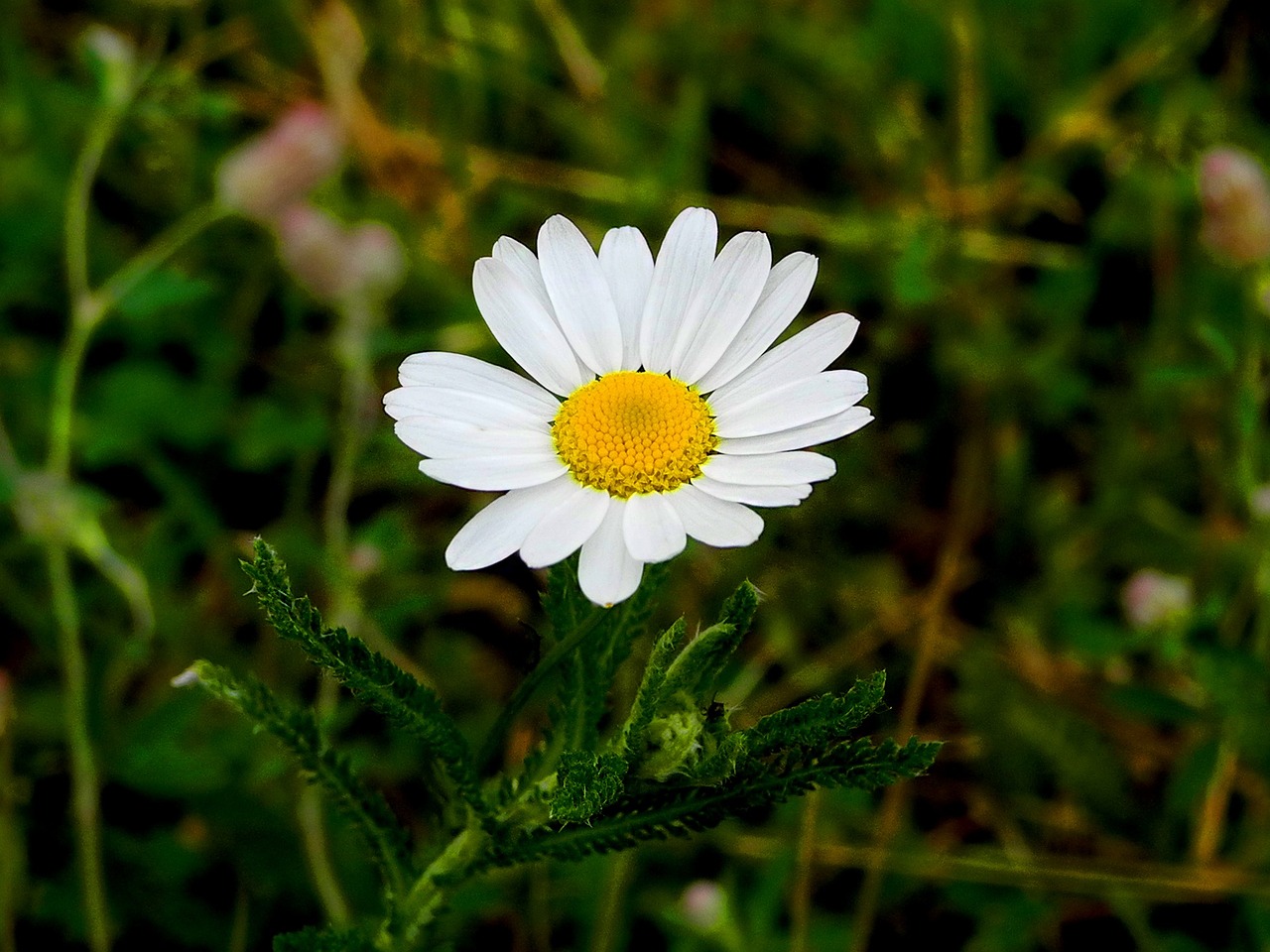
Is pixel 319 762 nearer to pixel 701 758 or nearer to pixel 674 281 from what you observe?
pixel 701 758

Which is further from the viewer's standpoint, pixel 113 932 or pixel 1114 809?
pixel 1114 809

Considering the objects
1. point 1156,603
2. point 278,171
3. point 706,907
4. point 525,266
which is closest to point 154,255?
point 278,171

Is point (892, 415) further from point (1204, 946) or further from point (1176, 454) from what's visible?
point (1204, 946)

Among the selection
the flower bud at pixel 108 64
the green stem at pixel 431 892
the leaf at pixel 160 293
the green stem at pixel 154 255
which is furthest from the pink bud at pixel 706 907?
the flower bud at pixel 108 64

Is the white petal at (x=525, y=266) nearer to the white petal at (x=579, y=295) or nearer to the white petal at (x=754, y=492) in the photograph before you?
the white petal at (x=579, y=295)

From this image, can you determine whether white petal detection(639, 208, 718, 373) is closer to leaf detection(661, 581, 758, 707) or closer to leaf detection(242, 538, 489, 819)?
leaf detection(661, 581, 758, 707)

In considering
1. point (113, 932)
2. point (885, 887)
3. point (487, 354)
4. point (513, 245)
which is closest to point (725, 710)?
point (513, 245)
